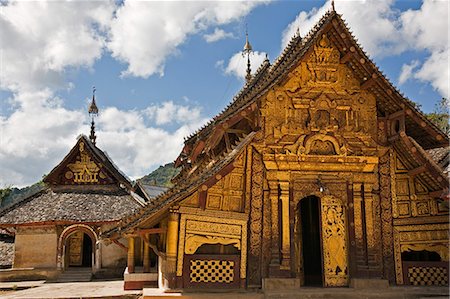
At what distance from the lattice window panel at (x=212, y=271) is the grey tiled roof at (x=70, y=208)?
31.3ft

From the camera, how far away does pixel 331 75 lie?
39.0 ft

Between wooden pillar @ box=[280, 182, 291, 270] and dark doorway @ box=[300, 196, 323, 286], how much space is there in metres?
3.39

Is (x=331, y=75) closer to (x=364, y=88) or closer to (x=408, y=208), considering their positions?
(x=364, y=88)

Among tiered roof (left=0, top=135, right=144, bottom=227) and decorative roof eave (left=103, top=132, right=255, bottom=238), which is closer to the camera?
decorative roof eave (left=103, top=132, right=255, bottom=238)

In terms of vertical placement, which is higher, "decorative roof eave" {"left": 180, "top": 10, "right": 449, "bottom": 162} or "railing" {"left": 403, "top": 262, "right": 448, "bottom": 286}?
"decorative roof eave" {"left": 180, "top": 10, "right": 449, "bottom": 162}

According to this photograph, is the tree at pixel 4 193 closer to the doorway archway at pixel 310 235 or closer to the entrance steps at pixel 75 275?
the entrance steps at pixel 75 275

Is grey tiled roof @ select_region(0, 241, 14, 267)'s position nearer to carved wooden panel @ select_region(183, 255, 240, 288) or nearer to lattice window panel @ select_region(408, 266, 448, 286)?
carved wooden panel @ select_region(183, 255, 240, 288)

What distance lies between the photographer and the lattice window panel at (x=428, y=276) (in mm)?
11297

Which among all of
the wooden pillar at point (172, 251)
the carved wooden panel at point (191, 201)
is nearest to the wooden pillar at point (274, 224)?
the carved wooden panel at point (191, 201)

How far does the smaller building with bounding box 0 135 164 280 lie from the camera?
19641mm

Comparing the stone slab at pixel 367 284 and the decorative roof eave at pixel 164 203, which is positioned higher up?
the decorative roof eave at pixel 164 203

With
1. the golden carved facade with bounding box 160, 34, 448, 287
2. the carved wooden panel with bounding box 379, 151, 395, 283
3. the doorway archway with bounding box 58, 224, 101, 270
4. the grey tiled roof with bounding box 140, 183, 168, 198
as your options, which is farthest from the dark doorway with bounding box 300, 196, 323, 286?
the grey tiled roof with bounding box 140, 183, 168, 198

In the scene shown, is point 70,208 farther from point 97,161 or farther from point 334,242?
point 334,242

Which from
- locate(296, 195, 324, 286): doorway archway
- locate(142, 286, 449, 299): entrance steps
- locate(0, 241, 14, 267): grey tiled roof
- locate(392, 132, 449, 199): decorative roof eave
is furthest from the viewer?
locate(0, 241, 14, 267): grey tiled roof
